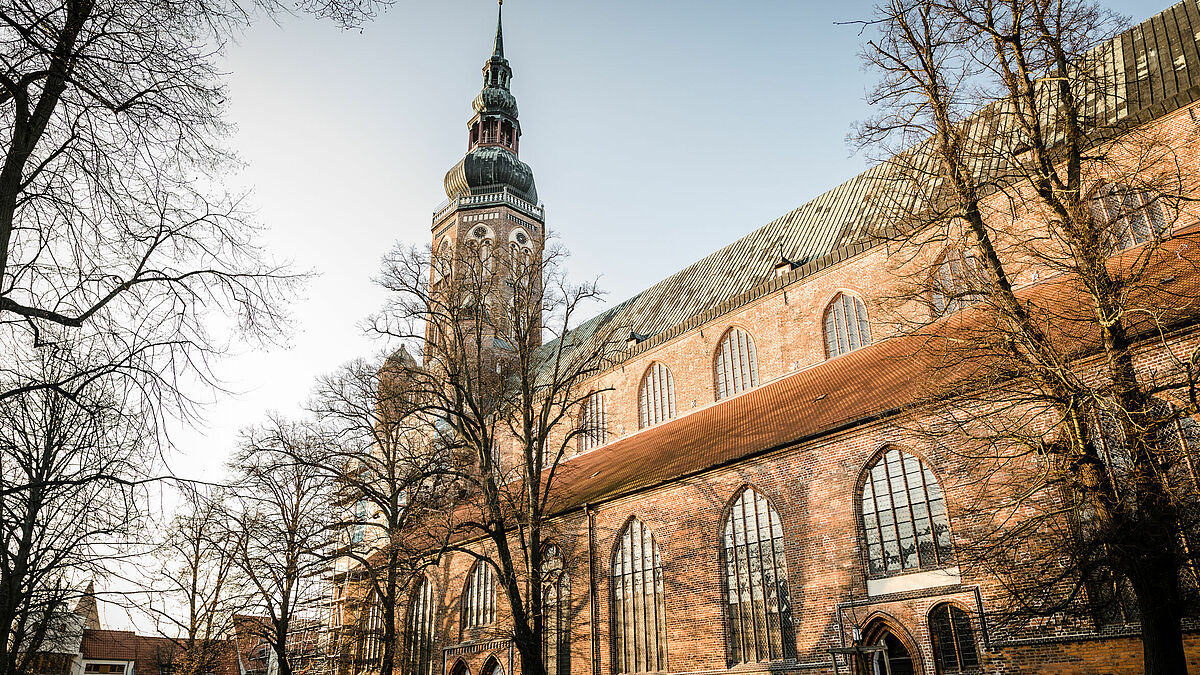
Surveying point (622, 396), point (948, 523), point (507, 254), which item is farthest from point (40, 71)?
point (622, 396)

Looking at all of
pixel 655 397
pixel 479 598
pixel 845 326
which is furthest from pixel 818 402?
pixel 479 598

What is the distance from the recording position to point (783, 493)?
16.4 m

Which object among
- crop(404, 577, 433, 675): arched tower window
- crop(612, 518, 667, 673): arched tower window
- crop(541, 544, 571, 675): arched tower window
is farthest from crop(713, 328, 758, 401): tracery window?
crop(404, 577, 433, 675): arched tower window

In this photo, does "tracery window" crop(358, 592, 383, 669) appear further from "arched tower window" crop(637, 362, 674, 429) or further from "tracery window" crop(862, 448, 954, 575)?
"tracery window" crop(862, 448, 954, 575)

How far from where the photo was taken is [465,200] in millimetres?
40000

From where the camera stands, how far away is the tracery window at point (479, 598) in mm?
24188

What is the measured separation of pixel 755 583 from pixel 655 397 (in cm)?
984

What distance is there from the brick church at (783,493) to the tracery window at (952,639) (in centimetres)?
3

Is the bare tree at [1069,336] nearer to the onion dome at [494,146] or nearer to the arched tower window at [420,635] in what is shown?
the arched tower window at [420,635]

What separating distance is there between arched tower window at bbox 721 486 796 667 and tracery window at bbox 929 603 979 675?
9.88ft

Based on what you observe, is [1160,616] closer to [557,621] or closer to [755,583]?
[755,583]

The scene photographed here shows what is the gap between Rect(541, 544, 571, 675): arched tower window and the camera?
67.8 feet

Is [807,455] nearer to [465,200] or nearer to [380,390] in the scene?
[380,390]

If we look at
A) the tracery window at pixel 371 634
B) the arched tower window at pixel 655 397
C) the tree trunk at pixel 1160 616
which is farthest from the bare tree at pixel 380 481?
the tree trunk at pixel 1160 616
